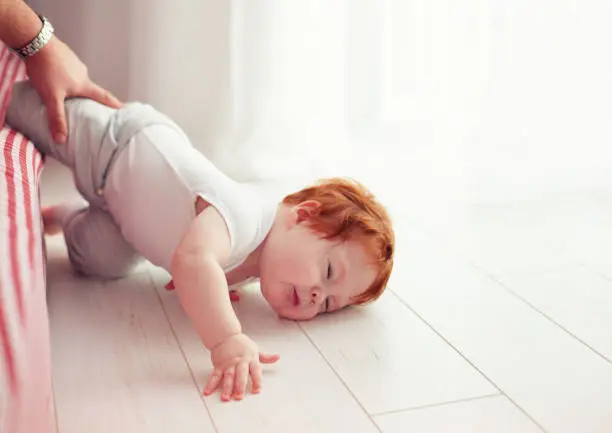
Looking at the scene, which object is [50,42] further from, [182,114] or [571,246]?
[571,246]

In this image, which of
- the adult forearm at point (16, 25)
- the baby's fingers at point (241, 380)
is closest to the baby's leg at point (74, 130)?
the adult forearm at point (16, 25)

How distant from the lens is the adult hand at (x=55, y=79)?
142cm

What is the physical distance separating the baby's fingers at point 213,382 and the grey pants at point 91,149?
1.43ft

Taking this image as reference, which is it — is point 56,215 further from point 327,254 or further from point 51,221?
point 327,254

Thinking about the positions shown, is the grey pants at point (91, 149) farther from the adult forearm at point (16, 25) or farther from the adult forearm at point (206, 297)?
the adult forearm at point (206, 297)

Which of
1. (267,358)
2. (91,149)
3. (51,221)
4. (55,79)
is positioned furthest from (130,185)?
(267,358)

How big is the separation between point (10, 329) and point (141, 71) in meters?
1.39

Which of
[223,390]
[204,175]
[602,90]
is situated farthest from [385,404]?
[602,90]

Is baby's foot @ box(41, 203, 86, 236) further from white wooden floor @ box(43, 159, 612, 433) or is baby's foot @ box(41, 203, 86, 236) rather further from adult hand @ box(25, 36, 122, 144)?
adult hand @ box(25, 36, 122, 144)

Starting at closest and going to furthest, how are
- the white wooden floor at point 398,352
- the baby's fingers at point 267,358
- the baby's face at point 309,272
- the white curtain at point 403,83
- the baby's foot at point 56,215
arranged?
1. the white wooden floor at point 398,352
2. the baby's fingers at point 267,358
3. the baby's face at point 309,272
4. the baby's foot at point 56,215
5. the white curtain at point 403,83

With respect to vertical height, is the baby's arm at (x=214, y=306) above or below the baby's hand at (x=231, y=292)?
above

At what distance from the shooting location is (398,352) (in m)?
1.27

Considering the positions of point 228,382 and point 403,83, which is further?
point 403,83

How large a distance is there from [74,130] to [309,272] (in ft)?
1.57
